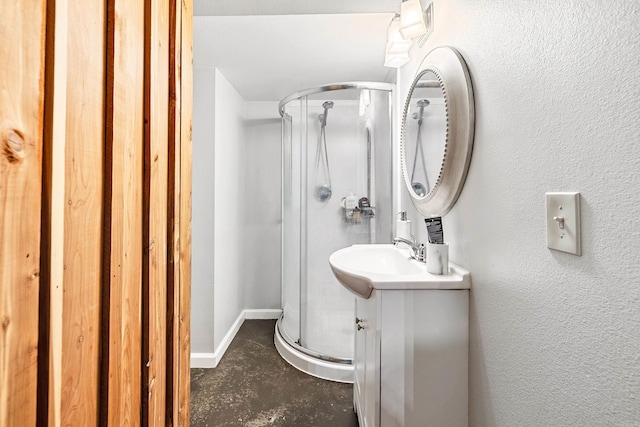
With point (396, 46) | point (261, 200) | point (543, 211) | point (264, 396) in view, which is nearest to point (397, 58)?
point (396, 46)

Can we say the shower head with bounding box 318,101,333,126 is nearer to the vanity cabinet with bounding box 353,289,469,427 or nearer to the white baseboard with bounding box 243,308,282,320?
the vanity cabinet with bounding box 353,289,469,427

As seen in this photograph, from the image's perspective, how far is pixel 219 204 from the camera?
7.36ft

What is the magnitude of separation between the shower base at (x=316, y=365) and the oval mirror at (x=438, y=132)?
1190 millimetres

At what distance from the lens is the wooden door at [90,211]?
1.28 ft

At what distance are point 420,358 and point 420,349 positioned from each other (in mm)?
29

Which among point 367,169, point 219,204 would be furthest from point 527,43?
point 219,204

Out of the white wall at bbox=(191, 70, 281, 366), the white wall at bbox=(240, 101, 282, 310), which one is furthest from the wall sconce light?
the white wall at bbox=(240, 101, 282, 310)

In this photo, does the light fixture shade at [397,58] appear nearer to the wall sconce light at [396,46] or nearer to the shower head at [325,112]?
the wall sconce light at [396,46]

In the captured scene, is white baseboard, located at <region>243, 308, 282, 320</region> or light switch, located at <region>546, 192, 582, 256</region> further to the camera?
white baseboard, located at <region>243, 308, 282, 320</region>

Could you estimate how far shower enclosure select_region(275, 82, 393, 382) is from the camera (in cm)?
209

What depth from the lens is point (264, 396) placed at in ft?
5.69

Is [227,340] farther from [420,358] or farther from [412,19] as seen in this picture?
[412,19]

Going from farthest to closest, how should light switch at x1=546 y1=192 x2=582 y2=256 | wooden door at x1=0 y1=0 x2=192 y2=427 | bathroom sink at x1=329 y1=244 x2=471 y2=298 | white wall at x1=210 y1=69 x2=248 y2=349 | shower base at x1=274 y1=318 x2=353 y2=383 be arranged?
white wall at x1=210 y1=69 x2=248 y2=349 → shower base at x1=274 y1=318 x2=353 y2=383 → bathroom sink at x1=329 y1=244 x2=471 y2=298 → light switch at x1=546 y1=192 x2=582 y2=256 → wooden door at x1=0 y1=0 x2=192 y2=427

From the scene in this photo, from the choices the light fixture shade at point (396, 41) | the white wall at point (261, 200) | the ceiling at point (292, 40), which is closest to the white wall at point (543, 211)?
the light fixture shade at point (396, 41)
